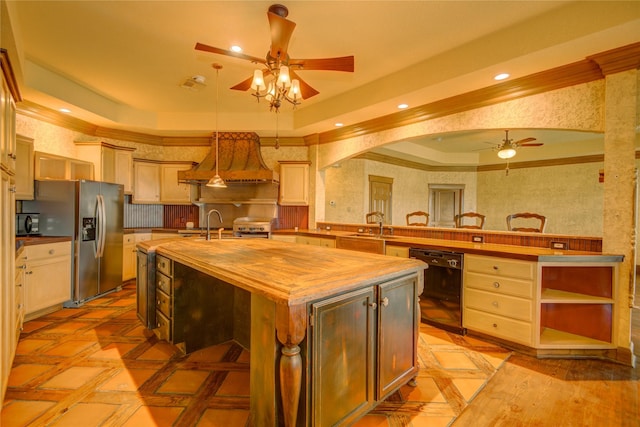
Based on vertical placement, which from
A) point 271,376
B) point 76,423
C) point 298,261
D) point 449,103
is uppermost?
point 449,103

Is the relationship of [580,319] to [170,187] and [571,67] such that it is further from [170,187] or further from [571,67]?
[170,187]

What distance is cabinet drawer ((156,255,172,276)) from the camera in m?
2.41

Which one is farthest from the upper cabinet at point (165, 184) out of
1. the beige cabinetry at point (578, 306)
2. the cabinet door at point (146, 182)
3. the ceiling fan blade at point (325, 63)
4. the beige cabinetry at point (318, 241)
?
the beige cabinetry at point (578, 306)

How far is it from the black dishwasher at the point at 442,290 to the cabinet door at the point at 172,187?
4209mm

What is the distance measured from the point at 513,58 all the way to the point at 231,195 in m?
4.66

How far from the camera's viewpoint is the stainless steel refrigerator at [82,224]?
369 centimetres

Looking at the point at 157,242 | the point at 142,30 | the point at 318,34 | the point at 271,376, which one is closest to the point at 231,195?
the point at 157,242

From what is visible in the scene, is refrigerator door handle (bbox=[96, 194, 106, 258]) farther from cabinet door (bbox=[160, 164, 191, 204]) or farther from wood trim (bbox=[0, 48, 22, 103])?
wood trim (bbox=[0, 48, 22, 103])

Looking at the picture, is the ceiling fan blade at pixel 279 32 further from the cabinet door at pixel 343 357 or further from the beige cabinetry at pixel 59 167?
the beige cabinetry at pixel 59 167

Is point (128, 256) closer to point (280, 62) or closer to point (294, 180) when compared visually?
point (294, 180)

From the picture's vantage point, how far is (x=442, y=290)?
3.54 metres

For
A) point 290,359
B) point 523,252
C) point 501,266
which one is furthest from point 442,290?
point 290,359

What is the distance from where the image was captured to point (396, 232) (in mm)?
4328

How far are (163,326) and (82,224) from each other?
2.30 meters
